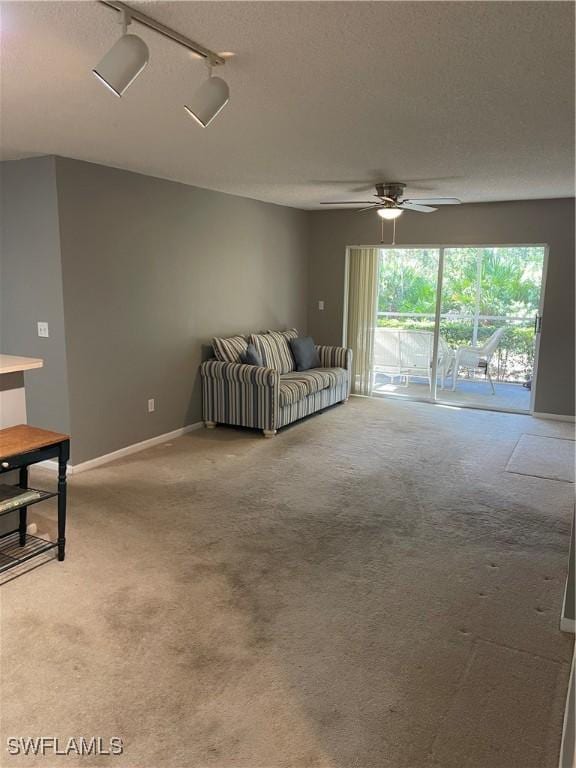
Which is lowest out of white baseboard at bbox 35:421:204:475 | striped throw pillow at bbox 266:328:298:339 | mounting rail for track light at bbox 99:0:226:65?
white baseboard at bbox 35:421:204:475

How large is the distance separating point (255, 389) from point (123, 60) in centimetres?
382

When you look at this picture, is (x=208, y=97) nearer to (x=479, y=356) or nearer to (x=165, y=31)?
(x=165, y=31)

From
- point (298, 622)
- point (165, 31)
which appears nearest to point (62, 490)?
point (298, 622)

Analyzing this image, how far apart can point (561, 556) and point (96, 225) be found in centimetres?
393

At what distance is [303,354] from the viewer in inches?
265

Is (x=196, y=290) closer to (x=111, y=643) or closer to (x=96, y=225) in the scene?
(x=96, y=225)

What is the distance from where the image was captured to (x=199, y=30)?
1.90 m

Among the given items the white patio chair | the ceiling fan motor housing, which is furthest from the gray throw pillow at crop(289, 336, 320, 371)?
the ceiling fan motor housing

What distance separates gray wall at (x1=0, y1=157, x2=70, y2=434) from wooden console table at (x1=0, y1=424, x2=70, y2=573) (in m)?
1.23

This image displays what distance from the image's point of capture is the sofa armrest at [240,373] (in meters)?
5.38

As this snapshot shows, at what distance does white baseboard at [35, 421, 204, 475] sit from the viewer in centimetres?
446

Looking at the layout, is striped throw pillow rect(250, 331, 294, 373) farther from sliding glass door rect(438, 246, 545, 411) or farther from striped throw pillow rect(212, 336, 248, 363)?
sliding glass door rect(438, 246, 545, 411)

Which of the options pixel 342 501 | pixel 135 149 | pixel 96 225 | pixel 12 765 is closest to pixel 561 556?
pixel 342 501

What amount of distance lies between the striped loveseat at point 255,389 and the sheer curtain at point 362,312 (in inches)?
51.5
